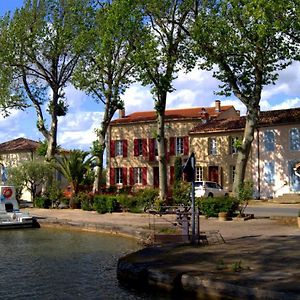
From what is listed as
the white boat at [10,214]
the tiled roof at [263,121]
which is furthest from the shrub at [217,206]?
the tiled roof at [263,121]

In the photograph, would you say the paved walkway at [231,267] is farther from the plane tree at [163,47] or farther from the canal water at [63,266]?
the plane tree at [163,47]

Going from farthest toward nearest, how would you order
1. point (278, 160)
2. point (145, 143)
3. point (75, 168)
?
point (145, 143) → point (278, 160) → point (75, 168)

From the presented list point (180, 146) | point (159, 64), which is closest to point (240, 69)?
point (159, 64)

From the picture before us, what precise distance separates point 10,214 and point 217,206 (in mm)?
10292

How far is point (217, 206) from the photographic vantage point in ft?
88.4

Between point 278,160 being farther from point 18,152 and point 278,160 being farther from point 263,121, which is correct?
point 18,152

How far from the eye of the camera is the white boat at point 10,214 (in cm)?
2720

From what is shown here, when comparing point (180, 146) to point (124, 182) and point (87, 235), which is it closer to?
point (124, 182)

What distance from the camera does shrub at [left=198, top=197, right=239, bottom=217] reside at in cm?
2662

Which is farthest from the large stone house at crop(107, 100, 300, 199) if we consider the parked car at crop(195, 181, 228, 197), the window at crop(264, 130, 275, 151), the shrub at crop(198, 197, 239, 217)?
the shrub at crop(198, 197, 239, 217)

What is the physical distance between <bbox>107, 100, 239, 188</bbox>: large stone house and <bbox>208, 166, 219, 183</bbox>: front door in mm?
2993

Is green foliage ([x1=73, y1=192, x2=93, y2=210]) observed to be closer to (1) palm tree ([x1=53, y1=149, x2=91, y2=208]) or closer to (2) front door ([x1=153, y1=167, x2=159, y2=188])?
(1) palm tree ([x1=53, y1=149, x2=91, y2=208])

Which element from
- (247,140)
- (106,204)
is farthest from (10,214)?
(247,140)

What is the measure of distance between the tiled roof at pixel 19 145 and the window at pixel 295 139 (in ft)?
84.5
